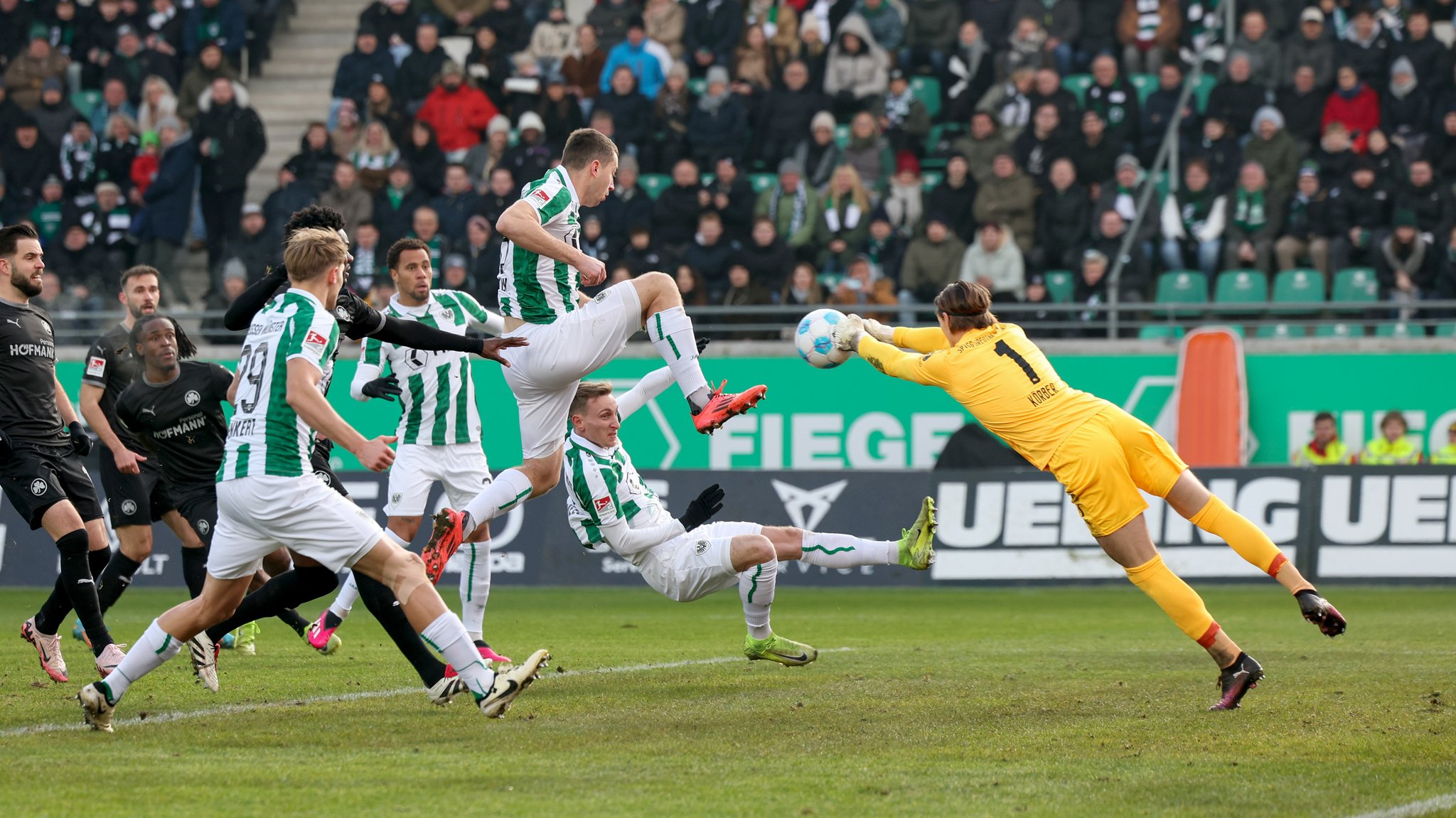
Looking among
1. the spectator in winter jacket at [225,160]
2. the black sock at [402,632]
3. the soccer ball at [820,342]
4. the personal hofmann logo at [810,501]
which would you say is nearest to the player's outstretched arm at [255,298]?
the black sock at [402,632]

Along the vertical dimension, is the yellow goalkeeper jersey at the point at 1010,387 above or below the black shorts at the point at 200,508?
above

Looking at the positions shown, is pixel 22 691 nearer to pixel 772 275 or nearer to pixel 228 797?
A: pixel 228 797

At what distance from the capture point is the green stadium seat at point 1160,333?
17.3 metres

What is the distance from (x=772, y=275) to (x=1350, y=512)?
649 cm

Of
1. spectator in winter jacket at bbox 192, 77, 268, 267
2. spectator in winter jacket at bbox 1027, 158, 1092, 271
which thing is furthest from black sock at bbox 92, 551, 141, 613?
spectator in winter jacket at bbox 1027, 158, 1092, 271

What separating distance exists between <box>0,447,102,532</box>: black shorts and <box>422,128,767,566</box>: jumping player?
2.24 meters

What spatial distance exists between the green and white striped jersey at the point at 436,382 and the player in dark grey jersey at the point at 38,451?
2126mm

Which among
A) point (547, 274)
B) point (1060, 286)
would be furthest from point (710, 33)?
point (547, 274)

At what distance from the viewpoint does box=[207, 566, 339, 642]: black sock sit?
761 cm

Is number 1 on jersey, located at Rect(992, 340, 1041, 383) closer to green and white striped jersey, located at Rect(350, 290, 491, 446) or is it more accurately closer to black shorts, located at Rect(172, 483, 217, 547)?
green and white striped jersey, located at Rect(350, 290, 491, 446)

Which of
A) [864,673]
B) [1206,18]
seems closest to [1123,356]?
[1206,18]

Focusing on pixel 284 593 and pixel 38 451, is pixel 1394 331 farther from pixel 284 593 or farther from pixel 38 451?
pixel 38 451

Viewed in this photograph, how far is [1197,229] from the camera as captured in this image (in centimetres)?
1780

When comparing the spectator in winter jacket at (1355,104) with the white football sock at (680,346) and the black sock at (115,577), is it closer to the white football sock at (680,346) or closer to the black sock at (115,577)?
the white football sock at (680,346)
